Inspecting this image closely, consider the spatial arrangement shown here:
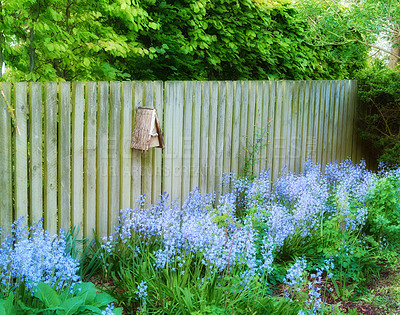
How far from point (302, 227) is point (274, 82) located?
7.84ft

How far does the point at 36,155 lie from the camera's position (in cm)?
420

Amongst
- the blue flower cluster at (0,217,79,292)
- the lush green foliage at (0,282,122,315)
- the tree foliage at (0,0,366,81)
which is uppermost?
the tree foliage at (0,0,366,81)

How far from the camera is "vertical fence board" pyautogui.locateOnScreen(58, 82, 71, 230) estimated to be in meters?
4.32

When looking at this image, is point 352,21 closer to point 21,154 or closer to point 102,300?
point 21,154

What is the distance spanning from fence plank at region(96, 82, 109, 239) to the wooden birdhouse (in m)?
0.33

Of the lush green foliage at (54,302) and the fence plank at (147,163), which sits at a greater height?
the fence plank at (147,163)

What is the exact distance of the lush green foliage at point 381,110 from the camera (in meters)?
7.94

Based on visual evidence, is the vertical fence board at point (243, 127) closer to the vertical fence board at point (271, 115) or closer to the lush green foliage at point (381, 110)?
the vertical fence board at point (271, 115)

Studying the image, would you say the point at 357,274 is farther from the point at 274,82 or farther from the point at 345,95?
the point at 345,95

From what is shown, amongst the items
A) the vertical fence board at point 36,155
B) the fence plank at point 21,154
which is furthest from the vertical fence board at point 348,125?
the fence plank at point 21,154

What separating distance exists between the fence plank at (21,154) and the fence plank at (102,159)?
0.75m

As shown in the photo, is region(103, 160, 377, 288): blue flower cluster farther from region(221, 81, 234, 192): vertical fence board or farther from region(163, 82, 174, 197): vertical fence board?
region(163, 82, 174, 197): vertical fence board

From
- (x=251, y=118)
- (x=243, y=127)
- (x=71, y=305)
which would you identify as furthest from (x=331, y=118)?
(x=71, y=305)

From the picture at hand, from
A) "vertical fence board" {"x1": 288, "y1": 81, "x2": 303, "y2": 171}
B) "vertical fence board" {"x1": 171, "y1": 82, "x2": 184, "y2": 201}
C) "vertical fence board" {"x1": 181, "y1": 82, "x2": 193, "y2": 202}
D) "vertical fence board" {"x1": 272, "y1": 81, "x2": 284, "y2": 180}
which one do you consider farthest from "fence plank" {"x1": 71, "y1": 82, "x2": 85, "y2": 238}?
"vertical fence board" {"x1": 288, "y1": 81, "x2": 303, "y2": 171}
